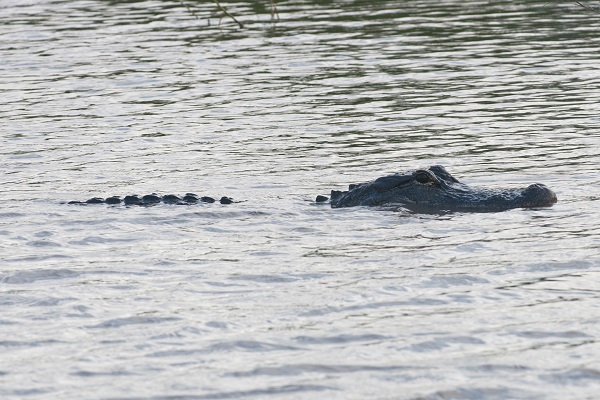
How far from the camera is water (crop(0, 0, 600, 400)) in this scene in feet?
22.9

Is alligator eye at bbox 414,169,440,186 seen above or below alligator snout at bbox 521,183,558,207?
above

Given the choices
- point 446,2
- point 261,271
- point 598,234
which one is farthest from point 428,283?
point 446,2

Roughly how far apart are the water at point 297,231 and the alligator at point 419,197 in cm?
18

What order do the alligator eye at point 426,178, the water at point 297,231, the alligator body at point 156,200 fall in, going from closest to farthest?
1. the water at point 297,231
2. the alligator eye at point 426,178
3. the alligator body at point 156,200

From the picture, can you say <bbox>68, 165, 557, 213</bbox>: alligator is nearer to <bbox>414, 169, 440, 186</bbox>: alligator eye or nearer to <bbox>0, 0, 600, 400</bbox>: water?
<bbox>414, 169, 440, 186</bbox>: alligator eye

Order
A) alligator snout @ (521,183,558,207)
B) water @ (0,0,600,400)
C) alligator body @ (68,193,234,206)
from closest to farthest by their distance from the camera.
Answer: water @ (0,0,600,400) → alligator snout @ (521,183,558,207) → alligator body @ (68,193,234,206)

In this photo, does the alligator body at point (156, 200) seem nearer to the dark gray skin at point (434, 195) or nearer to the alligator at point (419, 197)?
the alligator at point (419, 197)

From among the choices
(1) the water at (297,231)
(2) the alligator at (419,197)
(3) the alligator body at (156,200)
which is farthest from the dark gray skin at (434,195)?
(3) the alligator body at (156,200)

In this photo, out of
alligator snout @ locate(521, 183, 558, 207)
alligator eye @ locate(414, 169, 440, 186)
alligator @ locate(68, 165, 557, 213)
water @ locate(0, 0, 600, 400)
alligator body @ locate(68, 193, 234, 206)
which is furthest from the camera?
alligator body @ locate(68, 193, 234, 206)

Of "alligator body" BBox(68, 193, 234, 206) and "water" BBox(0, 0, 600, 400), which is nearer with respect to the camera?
"water" BBox(0, 0, 600, 400)

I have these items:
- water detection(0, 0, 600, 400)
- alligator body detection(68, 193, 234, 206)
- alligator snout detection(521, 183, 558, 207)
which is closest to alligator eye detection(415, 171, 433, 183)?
water detection(0, 0, 600, 400)

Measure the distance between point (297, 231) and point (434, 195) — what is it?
1.54 metres

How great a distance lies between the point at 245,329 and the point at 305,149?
276 inches

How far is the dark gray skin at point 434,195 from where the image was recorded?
35.5 ft
